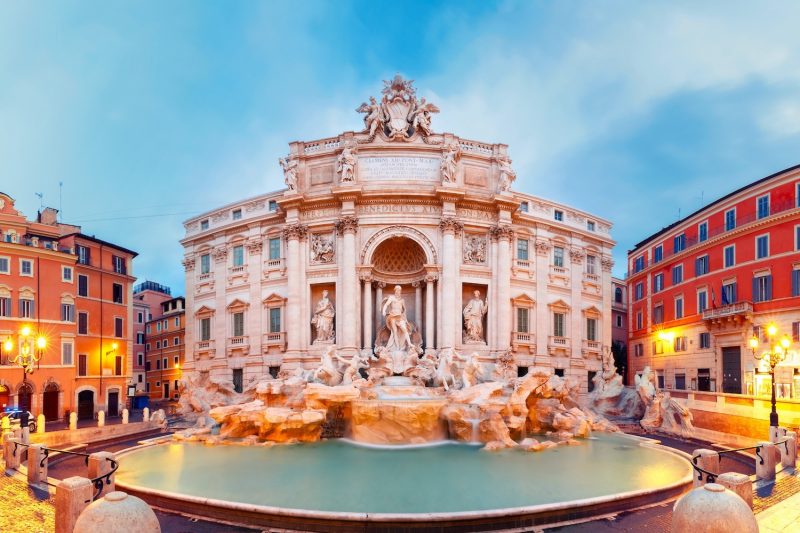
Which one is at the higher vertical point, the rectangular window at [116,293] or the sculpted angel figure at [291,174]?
the sculpted angel figure at [291,174]

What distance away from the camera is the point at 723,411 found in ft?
70.9

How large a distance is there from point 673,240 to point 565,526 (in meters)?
35.6

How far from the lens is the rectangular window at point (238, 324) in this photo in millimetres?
32094

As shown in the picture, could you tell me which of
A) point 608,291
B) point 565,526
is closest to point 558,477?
point 565,526

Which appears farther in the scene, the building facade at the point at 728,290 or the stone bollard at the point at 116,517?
the building facade at the point at 728,290

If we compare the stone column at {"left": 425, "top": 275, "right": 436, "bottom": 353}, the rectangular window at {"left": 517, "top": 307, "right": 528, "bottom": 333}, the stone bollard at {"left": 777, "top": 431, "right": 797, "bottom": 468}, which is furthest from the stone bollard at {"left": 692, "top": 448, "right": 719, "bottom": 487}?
the rectangular window at {"left": 517, "top": 307, "right": 528, "bottom": 333}

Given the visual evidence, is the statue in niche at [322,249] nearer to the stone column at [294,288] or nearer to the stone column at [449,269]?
the stone column at [294,288]

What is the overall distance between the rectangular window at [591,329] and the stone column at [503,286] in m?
7.46

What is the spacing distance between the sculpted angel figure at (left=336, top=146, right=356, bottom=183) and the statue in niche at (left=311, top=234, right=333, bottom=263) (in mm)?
3665

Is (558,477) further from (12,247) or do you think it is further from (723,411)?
(12,247)

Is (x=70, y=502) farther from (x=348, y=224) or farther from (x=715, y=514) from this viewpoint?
(x=348, y=224)

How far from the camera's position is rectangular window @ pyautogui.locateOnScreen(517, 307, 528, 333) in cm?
3078

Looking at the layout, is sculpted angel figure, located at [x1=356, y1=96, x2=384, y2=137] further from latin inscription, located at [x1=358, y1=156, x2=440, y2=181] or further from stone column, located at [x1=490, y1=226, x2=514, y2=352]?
stone column, located at [x1=490, y1=226, x2=514, y2=352]

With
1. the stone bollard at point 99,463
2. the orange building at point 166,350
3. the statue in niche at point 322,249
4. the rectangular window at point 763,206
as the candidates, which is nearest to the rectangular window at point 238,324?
the statue in niche at point 322,249
